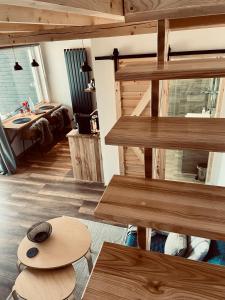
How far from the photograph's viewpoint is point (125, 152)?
13.1 ft

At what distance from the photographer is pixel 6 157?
196 inches

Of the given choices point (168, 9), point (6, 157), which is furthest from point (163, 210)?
point (6, 157)

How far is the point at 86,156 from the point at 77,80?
8.63 feet

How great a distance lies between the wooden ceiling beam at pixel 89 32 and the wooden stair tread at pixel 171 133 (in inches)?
87.3

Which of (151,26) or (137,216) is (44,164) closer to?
(151,26)

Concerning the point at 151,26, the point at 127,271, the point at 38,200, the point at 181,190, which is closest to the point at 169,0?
the point at 181,190

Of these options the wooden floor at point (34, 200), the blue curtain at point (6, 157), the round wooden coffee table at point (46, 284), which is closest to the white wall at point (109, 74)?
the wooden floor at point (34, 200)

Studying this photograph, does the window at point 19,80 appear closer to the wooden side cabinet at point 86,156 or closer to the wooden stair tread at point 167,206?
the wooden side cabinet at point 86,156

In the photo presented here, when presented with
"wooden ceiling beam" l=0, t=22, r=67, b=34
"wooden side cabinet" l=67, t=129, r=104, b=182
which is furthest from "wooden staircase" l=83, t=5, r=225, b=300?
"wooden side cabinet" l=67, t=129, r=104, b=182

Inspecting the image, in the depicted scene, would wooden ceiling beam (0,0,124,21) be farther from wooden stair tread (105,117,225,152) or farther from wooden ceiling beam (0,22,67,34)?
wooden ceiling beam (0,22,67,34)

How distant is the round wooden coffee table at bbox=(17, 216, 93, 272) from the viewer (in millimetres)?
2469

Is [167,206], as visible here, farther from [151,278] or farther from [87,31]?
[87,31]

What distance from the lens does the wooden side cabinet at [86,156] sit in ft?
14.0

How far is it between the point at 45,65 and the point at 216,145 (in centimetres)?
642
